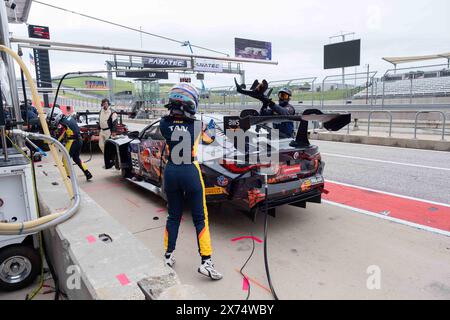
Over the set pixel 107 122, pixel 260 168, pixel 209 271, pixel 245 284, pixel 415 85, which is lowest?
pixel 245 284

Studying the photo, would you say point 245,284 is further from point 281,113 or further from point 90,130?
point 90,130

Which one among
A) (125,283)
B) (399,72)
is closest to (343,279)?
(125,283)

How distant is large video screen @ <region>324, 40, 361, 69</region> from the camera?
101 ft

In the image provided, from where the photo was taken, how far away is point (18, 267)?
3.25m

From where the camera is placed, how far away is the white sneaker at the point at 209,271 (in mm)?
3201

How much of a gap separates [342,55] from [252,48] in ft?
61.0

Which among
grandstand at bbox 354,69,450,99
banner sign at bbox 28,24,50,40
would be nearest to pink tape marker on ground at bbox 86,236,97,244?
banner sign at bbox 28,24,50,40

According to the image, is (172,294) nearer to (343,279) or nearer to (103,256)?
(103,256)

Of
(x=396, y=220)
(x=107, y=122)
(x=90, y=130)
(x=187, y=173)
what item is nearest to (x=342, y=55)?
(x=90, y=130)

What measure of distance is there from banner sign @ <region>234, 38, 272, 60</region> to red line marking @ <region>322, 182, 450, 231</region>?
4130 centimetres

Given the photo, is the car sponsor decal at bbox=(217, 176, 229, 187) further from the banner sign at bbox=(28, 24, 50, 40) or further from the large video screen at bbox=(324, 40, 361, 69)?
the large video screen at bbox=(324, 40, 361, 69)

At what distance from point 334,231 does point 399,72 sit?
49.9ft

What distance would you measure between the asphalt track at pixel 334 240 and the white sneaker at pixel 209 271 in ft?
0.20

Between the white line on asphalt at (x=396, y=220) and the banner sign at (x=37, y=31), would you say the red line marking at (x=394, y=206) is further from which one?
the banner sign at (x=37, y=31)
